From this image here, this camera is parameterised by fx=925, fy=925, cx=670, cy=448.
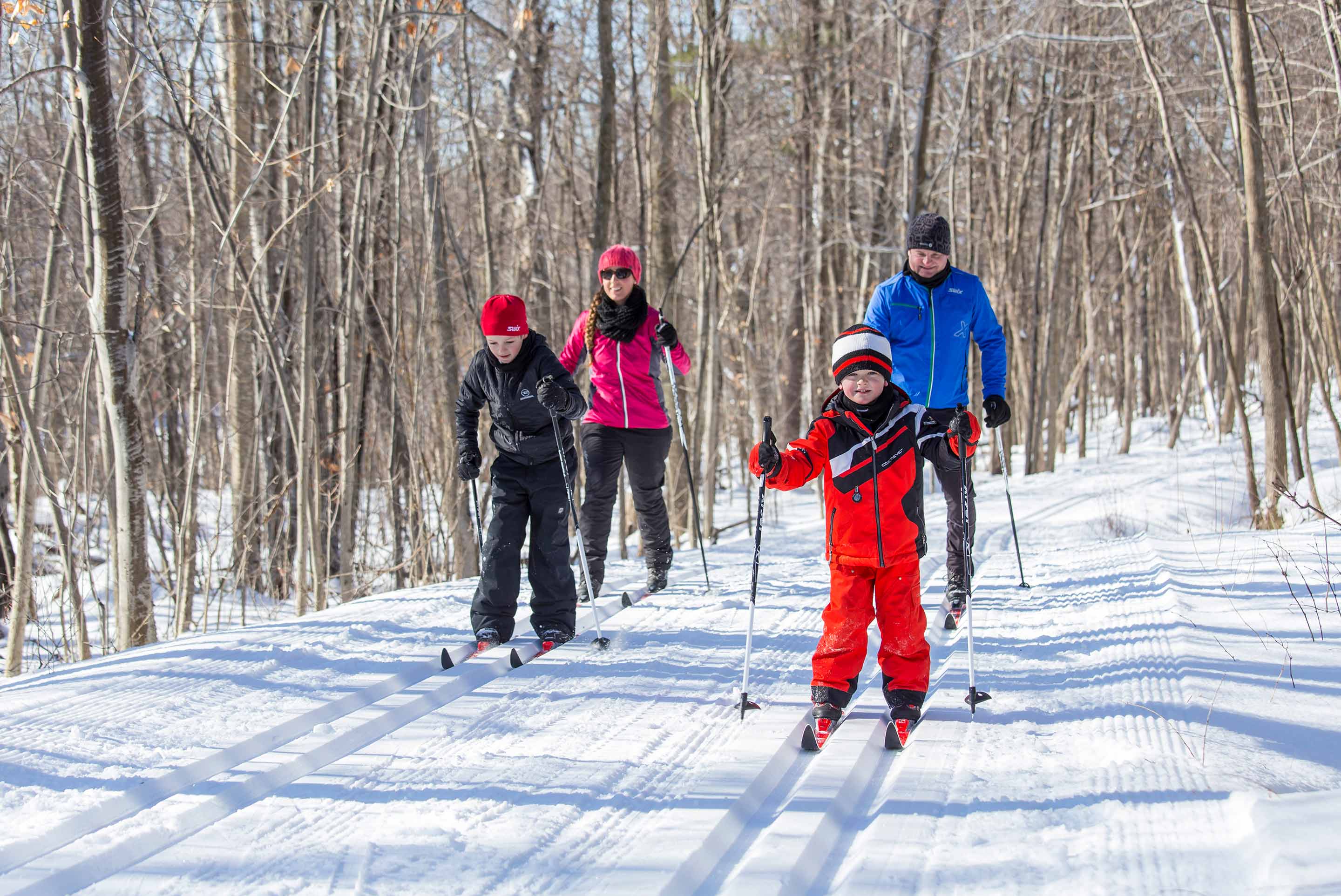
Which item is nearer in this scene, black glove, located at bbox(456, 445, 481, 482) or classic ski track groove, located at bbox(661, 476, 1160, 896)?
classic ski track groove, located at bbox(661, 476, 1160, 896)

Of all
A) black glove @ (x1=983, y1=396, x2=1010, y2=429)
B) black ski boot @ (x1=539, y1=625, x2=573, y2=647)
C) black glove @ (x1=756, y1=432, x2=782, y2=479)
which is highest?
black glove @ (x1=983, y1=396, x2=1010, y2=429)

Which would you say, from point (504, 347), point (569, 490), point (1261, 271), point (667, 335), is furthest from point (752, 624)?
point (1261, 271)

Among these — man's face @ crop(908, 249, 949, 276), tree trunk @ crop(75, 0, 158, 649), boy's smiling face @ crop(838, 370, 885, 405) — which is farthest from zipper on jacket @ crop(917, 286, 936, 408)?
tree trunk @ crop(75, 0, 158, 649)

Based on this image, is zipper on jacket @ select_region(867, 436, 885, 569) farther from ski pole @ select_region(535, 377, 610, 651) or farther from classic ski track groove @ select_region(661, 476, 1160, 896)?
ski pole @ select_region(535, 377, 610, 651)

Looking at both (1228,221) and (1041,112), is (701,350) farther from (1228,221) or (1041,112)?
(1228,221)

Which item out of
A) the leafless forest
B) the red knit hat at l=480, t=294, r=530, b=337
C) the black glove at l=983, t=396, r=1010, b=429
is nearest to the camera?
the black glove at l=983, t=396, r=1010, b=429

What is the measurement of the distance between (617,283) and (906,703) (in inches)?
122

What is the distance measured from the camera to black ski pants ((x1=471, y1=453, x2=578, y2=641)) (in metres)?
4.93

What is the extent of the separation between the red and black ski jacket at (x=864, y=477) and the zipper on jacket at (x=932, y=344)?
152 cm

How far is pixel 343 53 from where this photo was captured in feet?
27.4

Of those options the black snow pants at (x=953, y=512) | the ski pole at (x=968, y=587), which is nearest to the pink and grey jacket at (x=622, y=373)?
the black snow pants at (x=953, y=512)

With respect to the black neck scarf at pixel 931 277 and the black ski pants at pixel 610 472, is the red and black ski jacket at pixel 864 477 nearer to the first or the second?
the black neck scarf at pixel 931 277

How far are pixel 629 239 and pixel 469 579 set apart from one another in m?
11.2

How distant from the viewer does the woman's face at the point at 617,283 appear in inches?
220
